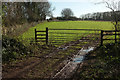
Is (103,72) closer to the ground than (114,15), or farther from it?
closer to the ground

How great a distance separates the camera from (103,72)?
19.2 feet

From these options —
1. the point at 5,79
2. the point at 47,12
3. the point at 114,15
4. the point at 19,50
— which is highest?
the point at 47,12

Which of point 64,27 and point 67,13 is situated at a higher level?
point 67,13

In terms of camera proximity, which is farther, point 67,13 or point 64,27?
point 67,13

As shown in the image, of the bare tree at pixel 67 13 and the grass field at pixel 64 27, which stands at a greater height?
the bare tree at pixel 67 13

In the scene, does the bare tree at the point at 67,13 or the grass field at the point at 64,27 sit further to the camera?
the bare tree at the point at 67,13

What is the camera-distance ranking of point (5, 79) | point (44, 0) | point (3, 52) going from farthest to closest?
point (44, 0) → point (3, 52) → point (5, 79)

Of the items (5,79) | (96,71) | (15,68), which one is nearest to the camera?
(5,79)

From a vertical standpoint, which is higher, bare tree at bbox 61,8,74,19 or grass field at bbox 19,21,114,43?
bare tree at bbox 61,8,74,19

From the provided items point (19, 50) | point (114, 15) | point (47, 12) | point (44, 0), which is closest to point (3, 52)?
point (19, 50)

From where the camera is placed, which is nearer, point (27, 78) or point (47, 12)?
point (27, 78)

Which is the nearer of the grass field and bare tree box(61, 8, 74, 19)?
the grass field

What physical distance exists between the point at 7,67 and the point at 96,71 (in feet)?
13.8

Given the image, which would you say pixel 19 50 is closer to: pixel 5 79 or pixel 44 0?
pixel 5 79
